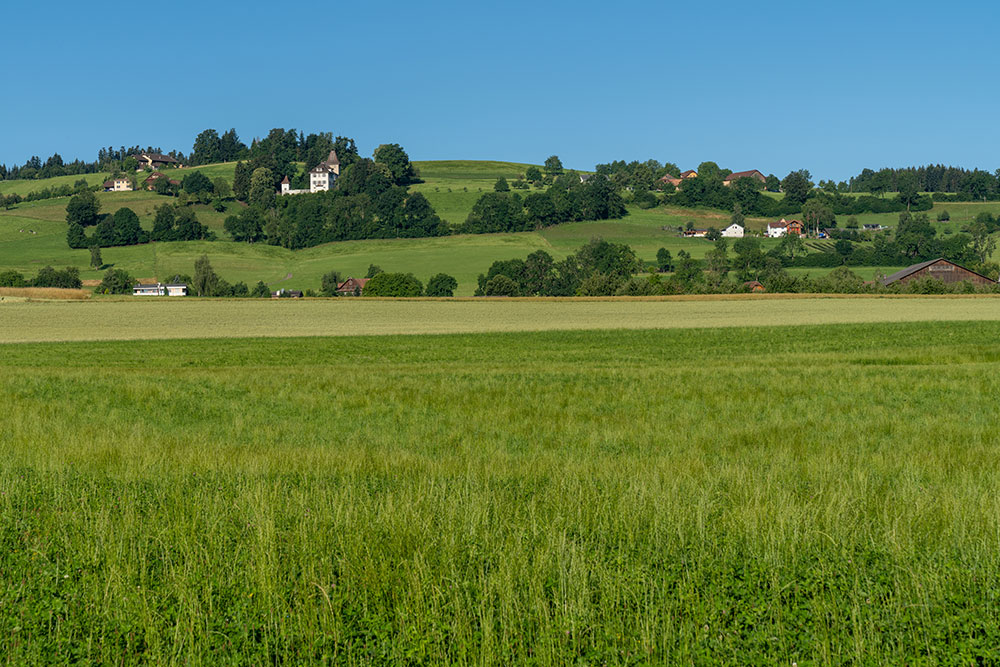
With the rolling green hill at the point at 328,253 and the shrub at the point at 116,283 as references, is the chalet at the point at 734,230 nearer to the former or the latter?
the rolling green hill at the point at 328,253

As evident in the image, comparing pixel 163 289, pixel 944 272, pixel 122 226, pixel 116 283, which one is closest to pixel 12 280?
pixel 116 283

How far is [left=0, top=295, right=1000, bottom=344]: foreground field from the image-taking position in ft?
207

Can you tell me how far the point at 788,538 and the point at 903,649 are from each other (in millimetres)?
1980

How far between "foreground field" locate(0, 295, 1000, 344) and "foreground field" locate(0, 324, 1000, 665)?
45458 mm

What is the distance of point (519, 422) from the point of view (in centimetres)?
1781

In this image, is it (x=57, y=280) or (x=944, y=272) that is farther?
(x=944, y=272)

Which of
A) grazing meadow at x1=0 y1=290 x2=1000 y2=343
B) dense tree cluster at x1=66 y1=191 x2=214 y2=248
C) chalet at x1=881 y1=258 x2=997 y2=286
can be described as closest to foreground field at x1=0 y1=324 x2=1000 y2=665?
grazing meadow at x1=0 y1=290 x2=1000 y2=343

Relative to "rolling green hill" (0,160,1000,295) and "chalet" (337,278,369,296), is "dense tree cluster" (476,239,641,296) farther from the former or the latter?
"chalet" (337,278,369,296)

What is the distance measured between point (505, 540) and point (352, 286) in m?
134

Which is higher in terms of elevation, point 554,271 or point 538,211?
point 538,211

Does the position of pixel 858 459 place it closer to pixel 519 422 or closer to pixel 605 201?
pixel 519 422

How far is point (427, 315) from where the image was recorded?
3115 inches

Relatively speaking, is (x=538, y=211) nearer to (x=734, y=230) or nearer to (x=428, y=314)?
(x=734, y=230)

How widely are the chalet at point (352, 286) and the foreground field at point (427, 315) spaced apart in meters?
38.1
